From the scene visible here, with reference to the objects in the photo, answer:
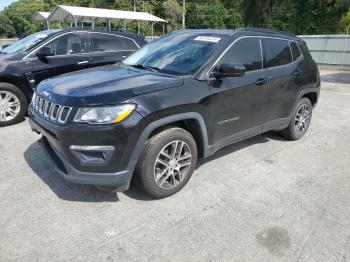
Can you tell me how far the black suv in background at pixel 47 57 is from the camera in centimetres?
557

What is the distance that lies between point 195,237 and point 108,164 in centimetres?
101

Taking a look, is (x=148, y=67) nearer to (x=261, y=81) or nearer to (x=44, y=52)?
(x=261, y=81)

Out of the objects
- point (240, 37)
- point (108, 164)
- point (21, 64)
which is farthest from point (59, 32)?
point (108, 164)

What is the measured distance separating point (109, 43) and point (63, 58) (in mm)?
1091

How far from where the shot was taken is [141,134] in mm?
2873

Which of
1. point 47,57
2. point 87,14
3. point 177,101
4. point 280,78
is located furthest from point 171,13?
point 177,101

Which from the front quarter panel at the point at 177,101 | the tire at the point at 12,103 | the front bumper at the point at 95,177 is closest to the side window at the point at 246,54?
the front quarter panel at the point at 177,101

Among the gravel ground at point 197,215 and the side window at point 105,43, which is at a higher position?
the side window at point 105,43

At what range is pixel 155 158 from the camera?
9.98 ft

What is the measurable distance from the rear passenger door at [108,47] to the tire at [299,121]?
372 cm

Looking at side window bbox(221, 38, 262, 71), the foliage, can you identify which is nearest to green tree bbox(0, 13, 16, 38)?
the foliage

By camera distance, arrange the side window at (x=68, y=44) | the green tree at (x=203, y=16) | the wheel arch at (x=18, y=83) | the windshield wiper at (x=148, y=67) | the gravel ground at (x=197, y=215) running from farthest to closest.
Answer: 1. the green tree at (x=203, y=16)
2. the side window at (x=68, y=44)
3. the wheel arch at (x=18, y=83)
4. the windshield wiper at (x=148, y=67)
5. the gravel ground at (x=197, y=215)

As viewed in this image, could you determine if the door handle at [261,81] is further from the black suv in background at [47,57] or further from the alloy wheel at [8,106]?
the alloy wheel at [8,106]

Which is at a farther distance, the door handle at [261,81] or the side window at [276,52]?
the side window at [276,52]
